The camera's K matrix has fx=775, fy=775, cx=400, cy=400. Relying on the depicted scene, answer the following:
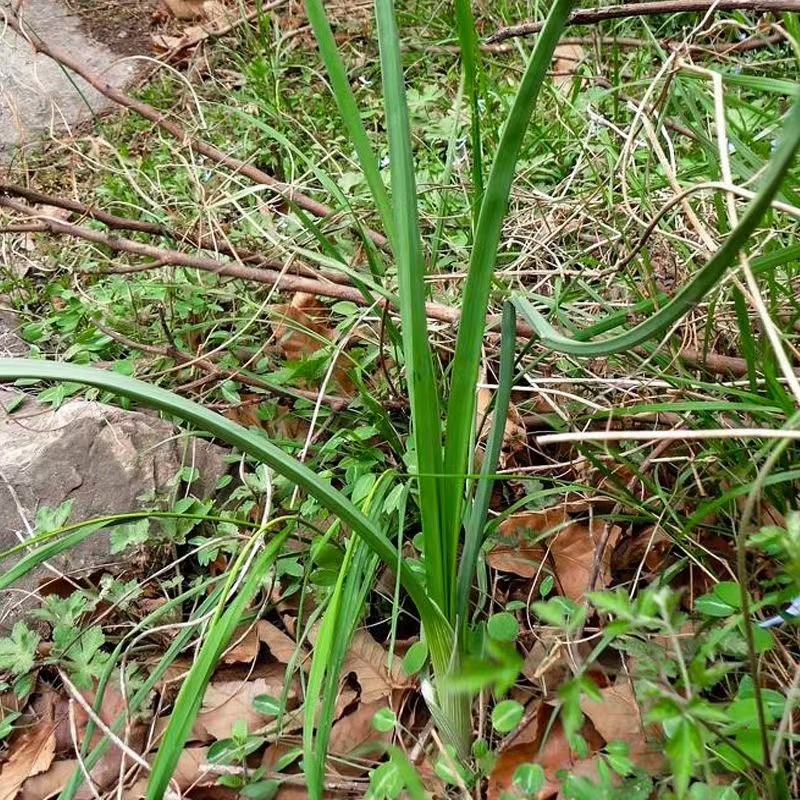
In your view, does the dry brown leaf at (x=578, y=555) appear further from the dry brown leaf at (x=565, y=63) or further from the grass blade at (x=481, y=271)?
the dry brown leaf at (x=565, y=63)

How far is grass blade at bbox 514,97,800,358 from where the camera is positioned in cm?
42

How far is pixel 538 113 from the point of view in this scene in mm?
1849

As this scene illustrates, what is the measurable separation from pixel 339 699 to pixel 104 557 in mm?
444

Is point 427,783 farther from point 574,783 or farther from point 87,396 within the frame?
point 87,396


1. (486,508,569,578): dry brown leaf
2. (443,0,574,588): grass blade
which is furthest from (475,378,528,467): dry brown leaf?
(443,0,574,588): grass blade

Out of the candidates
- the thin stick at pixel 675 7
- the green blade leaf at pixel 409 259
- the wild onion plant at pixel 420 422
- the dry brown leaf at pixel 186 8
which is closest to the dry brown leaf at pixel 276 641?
the wild onion plant at pixel 420 422

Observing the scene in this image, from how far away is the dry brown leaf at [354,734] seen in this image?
3.02 feet

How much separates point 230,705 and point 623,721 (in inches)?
19.6

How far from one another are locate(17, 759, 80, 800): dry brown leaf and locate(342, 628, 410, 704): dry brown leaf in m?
0.37

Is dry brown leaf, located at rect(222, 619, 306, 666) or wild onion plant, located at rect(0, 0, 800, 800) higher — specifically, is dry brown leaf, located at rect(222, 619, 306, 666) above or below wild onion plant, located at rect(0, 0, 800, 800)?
below

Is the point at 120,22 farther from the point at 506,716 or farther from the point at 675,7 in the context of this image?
the point at 506,716

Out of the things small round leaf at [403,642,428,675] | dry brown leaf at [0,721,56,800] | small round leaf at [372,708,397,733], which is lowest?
dry brown leaf at [0,721,56,800]

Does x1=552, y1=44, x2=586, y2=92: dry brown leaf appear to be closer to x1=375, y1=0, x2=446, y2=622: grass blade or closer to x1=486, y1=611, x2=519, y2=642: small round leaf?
x1=375, y1=0, x2=446, y2=622: grass blade

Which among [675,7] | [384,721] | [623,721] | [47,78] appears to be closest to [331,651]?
[384,721]
